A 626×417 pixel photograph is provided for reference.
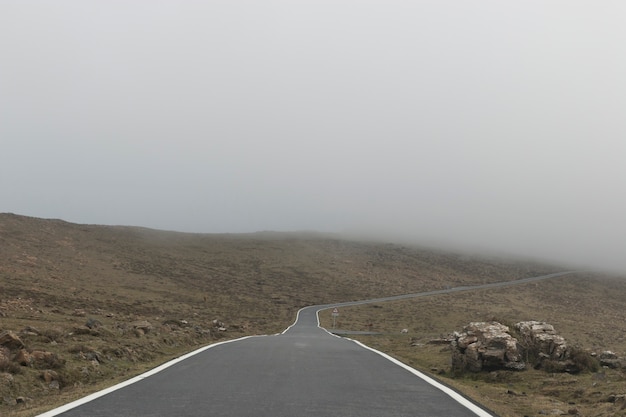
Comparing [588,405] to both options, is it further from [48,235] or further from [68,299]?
[48,235]

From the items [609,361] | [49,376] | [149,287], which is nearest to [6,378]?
[49,376]

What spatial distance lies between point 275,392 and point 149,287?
53996 mm

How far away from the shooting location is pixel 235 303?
5750 cm

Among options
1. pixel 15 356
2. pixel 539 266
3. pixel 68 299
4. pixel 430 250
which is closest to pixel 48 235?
pixel 68 299

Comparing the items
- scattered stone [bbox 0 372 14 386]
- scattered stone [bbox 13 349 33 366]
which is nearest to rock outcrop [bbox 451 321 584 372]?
scattered stone [bbox 13 349 33 366]

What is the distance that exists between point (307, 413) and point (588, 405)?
22.8 feet

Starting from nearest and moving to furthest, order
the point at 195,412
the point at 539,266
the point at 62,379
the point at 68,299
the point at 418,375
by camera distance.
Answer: the point at 195,412 → the point at 62,379 → the point at 418,375 → the point at 68,299 → the point at 539,266

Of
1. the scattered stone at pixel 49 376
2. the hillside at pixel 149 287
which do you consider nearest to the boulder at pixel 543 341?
the hillside at pixel 149 287

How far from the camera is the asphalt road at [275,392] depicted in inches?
262

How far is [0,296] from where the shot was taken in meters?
32.0

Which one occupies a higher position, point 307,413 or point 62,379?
point 307,413

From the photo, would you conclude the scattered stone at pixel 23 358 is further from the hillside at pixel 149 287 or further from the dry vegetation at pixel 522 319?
the dry vegetation at pixel 522 319

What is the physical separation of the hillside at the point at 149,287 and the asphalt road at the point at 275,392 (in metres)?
1.09

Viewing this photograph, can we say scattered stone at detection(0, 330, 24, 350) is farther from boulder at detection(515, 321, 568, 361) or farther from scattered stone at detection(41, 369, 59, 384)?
boulder at detection(515, 321, 568, 361)
